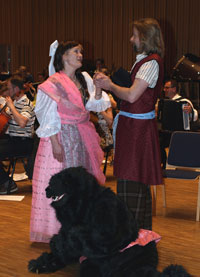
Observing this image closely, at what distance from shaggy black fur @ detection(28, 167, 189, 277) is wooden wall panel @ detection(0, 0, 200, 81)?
855cm

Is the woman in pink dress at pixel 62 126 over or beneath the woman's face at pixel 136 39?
beneath

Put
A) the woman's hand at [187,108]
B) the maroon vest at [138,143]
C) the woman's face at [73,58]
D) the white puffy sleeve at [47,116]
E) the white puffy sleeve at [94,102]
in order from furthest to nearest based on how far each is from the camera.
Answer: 1. the woman's hand at [187,108]
2. the white puffy sleeve at [94,102]
3. the woman's face at [73,58]
4. the white puffy sleeve at [47,116]
5. the maroon vest at [138,143]

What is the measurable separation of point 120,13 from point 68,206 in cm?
969

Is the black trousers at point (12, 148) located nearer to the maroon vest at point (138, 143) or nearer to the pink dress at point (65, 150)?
the pink dress at point (65, 150)

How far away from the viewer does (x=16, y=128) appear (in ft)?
17.0

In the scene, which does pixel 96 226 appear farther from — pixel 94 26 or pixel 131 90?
pixel 94 26

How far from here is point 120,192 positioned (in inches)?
122

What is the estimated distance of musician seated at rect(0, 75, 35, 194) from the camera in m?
5.04

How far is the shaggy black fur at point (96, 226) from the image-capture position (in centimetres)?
242

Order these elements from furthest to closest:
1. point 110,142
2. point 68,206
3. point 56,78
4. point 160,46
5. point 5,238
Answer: point 110,142, point 5,238, point 56,78, point 160,46, point 68,206

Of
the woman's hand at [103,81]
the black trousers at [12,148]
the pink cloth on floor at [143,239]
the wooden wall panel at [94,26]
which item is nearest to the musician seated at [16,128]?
the black trousers at [12,148]

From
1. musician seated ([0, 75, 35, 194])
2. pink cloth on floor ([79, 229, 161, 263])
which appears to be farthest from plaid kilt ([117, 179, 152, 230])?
musician seated ([0, 75, 35, 194])

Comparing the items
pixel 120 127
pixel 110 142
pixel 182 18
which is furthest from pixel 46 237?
pixel 182 18

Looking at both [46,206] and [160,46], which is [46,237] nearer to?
[46,206]
